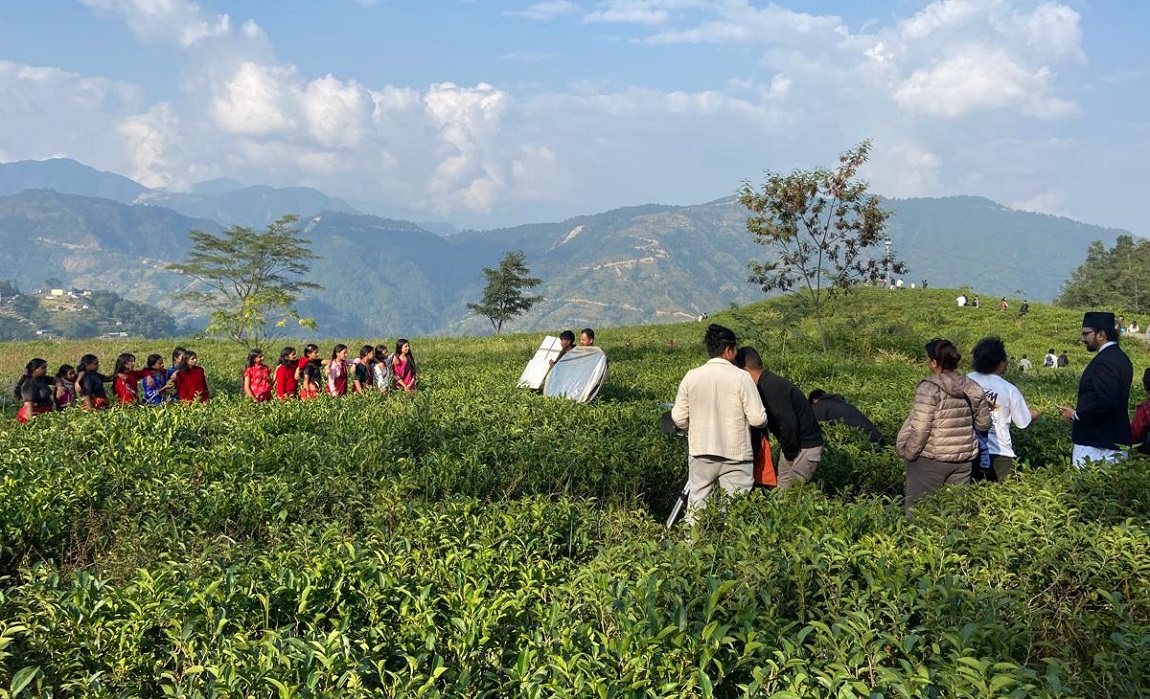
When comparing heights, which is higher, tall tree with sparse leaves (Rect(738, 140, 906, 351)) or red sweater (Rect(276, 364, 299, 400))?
tall tree with sparse leaves (Rect(738, 140, 906, 351))

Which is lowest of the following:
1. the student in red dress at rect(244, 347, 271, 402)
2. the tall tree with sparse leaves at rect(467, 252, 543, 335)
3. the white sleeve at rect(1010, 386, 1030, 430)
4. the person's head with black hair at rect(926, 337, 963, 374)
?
the white sleeve at rect(1010, 386, 1030, 430)

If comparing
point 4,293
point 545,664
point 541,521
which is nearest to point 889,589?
point 545,664

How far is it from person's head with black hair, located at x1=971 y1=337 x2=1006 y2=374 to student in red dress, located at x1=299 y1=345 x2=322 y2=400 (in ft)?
34.2

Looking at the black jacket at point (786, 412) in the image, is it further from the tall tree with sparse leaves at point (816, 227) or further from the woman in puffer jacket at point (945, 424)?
the tall tree with sparse leaves at point (816, 227)

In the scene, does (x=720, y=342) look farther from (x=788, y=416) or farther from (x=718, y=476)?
(x=718, y=476)

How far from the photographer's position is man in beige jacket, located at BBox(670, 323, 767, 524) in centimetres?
641

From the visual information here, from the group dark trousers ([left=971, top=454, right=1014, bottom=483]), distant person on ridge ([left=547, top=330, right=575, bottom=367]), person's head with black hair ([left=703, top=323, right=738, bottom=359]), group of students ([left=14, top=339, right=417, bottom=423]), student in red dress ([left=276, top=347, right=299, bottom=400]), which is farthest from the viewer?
student in red dress ([left=276, top=347, right=299, bottom=400])

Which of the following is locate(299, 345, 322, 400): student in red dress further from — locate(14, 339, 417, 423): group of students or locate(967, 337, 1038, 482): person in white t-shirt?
locate(967, 337, 1038, 482): person in white t-shirt

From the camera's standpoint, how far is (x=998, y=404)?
6926 mm

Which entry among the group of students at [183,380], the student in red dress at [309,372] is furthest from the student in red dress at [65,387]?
the student in red dress at [309,372]

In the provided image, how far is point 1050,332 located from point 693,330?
54.9 ft

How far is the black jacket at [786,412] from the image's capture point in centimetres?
688

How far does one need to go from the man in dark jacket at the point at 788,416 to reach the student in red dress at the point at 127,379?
1028 centimetres

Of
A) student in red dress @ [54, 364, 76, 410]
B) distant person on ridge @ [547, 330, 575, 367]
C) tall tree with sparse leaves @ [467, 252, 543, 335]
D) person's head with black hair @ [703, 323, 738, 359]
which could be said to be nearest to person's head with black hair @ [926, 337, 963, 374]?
person's head with black hair @ [703, 323, 738, 359]
